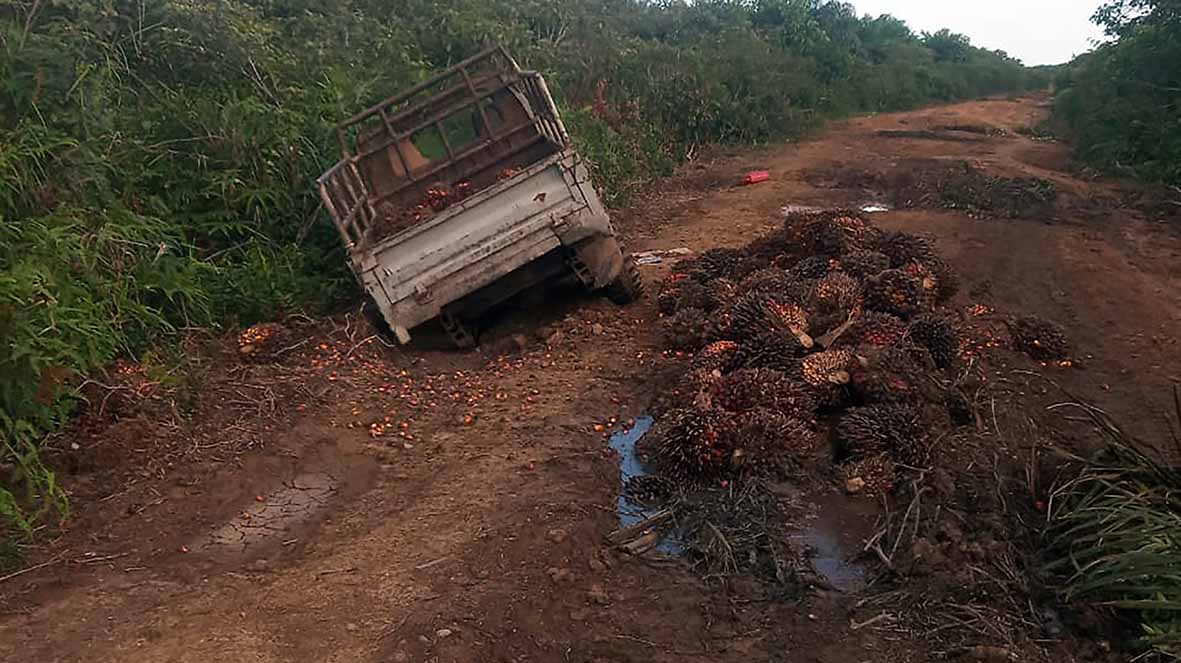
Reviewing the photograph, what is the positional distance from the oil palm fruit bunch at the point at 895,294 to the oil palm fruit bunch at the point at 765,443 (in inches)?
61.6

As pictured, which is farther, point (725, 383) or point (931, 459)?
point (725, 383)

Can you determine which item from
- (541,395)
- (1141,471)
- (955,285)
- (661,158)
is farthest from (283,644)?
(661,158)

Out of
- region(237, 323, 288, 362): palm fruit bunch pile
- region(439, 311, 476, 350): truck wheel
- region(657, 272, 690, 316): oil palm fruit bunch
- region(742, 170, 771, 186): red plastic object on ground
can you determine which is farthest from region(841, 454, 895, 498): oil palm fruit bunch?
region(742, 170, 771, 186): red plastic object on ground

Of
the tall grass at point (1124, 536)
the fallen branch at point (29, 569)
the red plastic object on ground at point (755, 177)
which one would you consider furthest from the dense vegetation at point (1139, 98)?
the fallen branch at point (29, 569)

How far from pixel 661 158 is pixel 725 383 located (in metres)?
9.04

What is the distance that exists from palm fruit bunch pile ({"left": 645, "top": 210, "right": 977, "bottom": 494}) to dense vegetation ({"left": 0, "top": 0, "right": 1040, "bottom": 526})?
3267mm

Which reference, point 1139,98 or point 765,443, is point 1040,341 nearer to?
point 765,443

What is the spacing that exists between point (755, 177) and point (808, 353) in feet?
26.5

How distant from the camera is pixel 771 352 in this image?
559 cm

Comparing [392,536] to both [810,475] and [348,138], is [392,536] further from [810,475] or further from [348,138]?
[348,138]

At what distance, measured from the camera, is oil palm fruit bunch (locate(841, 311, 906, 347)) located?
5.50 metres

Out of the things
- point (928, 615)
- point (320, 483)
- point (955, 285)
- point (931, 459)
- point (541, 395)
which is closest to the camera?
point (928, 615)

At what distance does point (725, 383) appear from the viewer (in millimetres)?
5262

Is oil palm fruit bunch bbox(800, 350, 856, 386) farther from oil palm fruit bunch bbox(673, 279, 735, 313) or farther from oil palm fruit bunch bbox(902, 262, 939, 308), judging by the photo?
oil palm fruit bunch bbox(673, 279, 735, 313)
